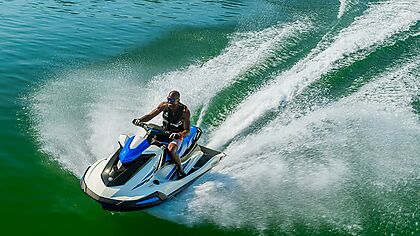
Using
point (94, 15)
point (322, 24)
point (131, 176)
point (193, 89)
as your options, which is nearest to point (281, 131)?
point (193, 89)

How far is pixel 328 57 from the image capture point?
13.9 meters

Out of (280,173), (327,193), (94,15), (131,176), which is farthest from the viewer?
(94,15)

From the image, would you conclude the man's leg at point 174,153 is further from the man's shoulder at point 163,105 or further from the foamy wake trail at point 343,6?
the foamy wake trail at point 343,6

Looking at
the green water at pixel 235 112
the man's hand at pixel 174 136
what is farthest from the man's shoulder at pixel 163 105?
the green water at pixel 235 112

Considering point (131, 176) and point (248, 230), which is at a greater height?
point (131, 176)

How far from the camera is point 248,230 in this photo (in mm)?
6730

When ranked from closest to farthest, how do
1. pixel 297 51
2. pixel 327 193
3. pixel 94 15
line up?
1. pixel 327 193
2. pixel 297 51
3. pixel 94 15

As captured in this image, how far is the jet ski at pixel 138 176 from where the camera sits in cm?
641

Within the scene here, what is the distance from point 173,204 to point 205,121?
3494mm

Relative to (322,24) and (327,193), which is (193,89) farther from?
(322,24)

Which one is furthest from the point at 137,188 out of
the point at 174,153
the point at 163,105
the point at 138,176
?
the point at 163,105

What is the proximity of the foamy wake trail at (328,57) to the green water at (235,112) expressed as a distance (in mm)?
60

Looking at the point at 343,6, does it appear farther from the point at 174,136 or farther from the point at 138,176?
the point at 138,176

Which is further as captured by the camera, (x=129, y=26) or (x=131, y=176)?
(x=129, y=26)
